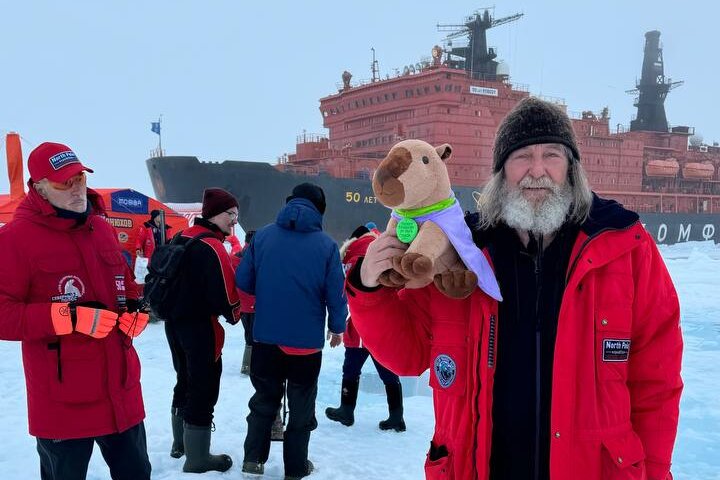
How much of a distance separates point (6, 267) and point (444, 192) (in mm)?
1792

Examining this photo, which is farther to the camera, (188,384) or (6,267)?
(188,384)

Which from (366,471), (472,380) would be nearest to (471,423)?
(472,380)

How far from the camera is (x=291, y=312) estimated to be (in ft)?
9.49

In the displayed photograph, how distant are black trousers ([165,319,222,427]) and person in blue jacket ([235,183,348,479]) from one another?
0.27m

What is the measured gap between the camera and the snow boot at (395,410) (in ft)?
13.0

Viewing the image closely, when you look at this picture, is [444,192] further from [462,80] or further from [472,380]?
[462,80]

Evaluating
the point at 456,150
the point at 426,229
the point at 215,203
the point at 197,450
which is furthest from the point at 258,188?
the point at 426,229

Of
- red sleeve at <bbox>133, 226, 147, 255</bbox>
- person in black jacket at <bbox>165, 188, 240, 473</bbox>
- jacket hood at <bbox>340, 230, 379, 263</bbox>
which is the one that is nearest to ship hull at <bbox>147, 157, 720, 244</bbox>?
red sleeve at <bbox>133, 226, 147, 255</bbox>

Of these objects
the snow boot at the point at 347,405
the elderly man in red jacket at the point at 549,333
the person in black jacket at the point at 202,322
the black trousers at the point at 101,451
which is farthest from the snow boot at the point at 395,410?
the elderly man in red jacket at the point at 549,333

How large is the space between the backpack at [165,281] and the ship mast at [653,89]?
122ft

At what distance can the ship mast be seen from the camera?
3253 centimetres

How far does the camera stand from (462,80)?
21.1 meters

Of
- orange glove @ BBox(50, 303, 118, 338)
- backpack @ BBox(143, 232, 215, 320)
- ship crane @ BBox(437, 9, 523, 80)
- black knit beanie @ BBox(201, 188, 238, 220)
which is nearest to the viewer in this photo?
orange glove @ BBox(50, 303, 118, 338)

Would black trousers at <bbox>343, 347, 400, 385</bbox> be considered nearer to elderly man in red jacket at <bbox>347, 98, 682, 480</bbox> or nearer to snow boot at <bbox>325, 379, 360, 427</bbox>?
snow boot at <bbox>325, 379, 360, 427</bbox>
